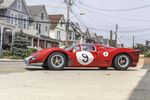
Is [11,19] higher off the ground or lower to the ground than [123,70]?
higher

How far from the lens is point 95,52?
15.6m

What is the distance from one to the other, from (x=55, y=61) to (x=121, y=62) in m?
2.54

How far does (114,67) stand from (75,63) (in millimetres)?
1558

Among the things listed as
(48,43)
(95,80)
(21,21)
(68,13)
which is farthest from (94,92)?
(48,43)

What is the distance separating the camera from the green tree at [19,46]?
44.6 meters

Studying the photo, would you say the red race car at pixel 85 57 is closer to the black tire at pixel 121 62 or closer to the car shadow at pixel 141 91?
the black tire at pixel 121 62

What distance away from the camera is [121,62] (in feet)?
52.0

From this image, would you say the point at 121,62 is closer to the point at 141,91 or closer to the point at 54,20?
the point at 141,91

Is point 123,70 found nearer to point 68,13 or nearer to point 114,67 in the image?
point 114,67

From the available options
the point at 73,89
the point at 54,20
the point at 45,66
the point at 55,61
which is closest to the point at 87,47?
the point at 55,61

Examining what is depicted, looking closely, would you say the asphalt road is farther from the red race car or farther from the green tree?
the green tree

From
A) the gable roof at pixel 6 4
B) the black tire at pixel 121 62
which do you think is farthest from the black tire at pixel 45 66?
the gable roof at pixel 6 4

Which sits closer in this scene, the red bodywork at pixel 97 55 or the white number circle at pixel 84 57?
the red bodywork at pixel 97 55

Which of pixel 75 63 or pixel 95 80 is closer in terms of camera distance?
pixel 95 80
